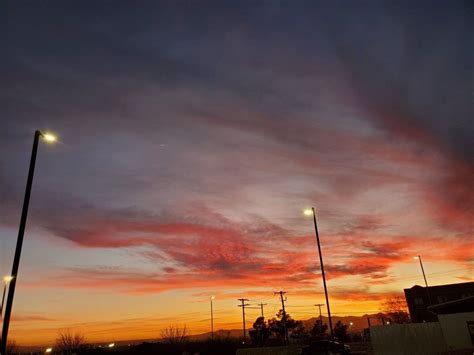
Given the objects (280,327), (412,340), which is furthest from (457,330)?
(280,327)

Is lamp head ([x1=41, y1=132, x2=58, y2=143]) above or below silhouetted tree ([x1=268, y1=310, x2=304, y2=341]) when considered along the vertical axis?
above

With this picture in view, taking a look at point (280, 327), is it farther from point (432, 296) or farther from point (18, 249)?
point (18, 249)

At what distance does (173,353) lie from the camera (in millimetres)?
58719

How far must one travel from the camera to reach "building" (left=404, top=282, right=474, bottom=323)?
94.9 meters

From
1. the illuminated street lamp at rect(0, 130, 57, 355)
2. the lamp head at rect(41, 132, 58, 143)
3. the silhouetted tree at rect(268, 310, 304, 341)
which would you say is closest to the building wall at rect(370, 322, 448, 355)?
the illuminated street lamp at rect(0, 130, 57, 355)

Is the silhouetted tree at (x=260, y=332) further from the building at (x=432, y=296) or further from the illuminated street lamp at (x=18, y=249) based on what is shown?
the illuminated street lamp at (x=18, y=249)

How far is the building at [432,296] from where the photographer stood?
3735 inches

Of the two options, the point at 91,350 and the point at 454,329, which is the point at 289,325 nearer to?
the point at 91,350

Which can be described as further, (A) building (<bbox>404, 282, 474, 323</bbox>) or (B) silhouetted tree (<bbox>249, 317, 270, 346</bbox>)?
(A) building (<bbox>404, 282, 474, 323</bbox>)

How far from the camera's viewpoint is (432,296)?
318ft

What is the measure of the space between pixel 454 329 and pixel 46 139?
31.0m

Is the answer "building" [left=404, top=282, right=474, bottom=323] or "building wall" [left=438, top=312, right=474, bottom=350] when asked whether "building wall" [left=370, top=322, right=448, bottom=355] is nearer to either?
"building wall" [left=438, top=312, right=474, bottom=350]

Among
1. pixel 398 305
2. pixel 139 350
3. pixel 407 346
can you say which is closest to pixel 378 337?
pixel 407 346

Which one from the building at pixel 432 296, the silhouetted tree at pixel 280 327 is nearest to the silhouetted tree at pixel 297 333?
the silhouetted tree at pixel 280 327
